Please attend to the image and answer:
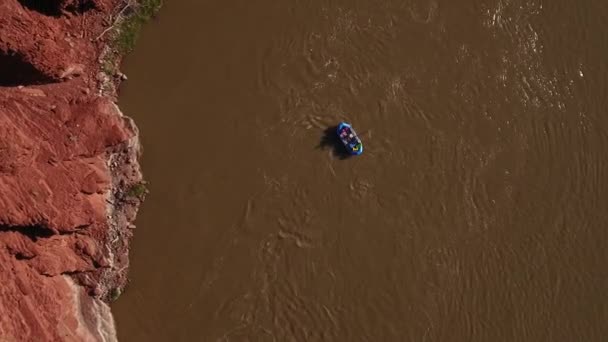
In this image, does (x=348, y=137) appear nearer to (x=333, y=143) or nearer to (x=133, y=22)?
(x=333, y=143)

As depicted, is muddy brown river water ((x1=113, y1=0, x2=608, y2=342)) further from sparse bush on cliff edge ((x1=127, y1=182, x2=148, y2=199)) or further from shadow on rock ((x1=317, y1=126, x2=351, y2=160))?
sparse bush on cliff edge ((x1=127, y1=182, x2=148, y2=199))

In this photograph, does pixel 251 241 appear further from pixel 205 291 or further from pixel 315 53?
pixel 315 53

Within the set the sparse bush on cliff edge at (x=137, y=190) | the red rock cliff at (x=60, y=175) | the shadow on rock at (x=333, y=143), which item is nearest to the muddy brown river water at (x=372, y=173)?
the shadow on rock at (x=333, y=143)

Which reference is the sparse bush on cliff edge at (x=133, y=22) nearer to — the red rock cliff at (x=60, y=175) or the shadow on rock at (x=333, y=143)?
the red rock cliff at (x=60, y=175)

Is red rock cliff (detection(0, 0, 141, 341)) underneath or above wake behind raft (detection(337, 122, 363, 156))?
underneath

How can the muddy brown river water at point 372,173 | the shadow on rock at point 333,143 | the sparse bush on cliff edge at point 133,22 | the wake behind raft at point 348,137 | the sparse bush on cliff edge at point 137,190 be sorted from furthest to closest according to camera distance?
the shadow on rock at point 333,143 < the wake behind raft at point 348,137 < the muddy brown river water at point 372,173 < the sparse bush on cliff edge at point 133,22 < the sparse bush on cliff edge at point 137,190

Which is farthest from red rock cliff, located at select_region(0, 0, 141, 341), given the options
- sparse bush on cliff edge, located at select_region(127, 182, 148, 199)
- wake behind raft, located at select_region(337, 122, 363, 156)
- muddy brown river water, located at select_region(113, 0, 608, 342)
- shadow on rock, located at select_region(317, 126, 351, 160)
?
wake behind raft, located at select_region(337, 122, 363, 156)

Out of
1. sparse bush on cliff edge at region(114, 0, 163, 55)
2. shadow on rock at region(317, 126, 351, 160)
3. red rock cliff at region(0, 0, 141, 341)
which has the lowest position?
red rock cliff at region(0, 0, 141, 341)

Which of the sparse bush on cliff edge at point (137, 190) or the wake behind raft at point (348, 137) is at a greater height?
the wake behind raft at point (348, 137)
